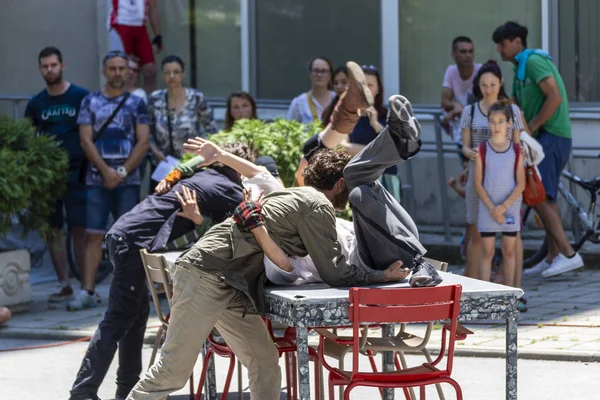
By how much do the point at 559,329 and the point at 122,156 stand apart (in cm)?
442

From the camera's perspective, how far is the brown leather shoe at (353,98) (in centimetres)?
696

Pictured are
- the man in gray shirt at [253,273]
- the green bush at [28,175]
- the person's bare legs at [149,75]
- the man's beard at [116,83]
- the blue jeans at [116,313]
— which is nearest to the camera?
the man in gray shirt at [253,273]

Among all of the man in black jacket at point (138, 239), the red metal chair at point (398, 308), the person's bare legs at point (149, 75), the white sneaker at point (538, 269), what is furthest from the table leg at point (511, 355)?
the person's bare legs at point (149, 75)

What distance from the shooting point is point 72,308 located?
35.7 ft

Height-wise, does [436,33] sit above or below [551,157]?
above

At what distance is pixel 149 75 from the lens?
14.4 metres

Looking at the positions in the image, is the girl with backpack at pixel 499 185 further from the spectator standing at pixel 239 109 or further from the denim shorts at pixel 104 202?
the denim shorts at pixel 104 202

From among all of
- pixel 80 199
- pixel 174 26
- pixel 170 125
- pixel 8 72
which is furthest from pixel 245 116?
pixel 8 72

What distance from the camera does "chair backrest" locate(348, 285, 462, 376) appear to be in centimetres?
539

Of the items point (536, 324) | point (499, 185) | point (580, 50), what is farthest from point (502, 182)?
point (580, 50)

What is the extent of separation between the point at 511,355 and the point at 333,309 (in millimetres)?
892

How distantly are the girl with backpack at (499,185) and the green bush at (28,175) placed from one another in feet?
12.7

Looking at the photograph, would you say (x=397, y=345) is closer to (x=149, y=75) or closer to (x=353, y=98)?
(x=353, y=98)

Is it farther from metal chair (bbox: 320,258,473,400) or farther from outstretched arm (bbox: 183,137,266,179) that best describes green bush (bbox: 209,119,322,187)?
metal chair (bbox: 320,258,473,400)
